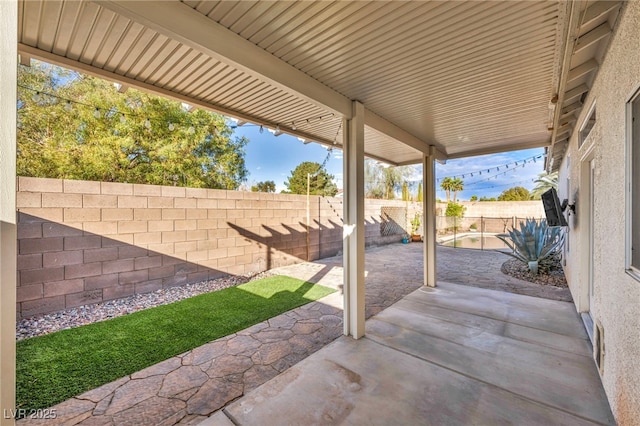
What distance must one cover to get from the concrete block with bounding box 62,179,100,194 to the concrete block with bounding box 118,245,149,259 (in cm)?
93

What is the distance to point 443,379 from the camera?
7.59ft

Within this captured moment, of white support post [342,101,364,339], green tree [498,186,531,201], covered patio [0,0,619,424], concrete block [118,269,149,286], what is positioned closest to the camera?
covered patio [0,0,619,424]

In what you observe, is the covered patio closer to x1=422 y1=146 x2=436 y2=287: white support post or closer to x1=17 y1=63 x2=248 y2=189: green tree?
x1=422 y1=146 x2=436 y2=287: white support post

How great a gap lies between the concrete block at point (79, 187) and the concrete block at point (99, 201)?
0.24ft

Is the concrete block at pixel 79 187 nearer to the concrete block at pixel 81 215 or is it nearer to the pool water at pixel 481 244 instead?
the concrete block at pixel 81 215

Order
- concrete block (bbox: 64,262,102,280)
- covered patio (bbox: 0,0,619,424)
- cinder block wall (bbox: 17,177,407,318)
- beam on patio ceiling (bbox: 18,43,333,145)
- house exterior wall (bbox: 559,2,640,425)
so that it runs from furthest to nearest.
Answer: concrete block (bbox: 64,262,102,280), cinder block wall (bbox: 17,177,407,318), beam on patio ceiling (bbox: 18,43,333,145), covered patio (bbox: 0,0,619,424), house exterior wall (bbox: 559,2,640,425)

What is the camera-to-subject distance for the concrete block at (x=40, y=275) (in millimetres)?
3305

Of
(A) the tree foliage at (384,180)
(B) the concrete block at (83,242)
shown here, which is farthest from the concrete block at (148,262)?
(A) the tree foliage at (384,180)

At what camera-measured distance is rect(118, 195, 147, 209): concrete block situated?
13.6 ft

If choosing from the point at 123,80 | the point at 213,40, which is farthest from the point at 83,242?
the point at 213,40

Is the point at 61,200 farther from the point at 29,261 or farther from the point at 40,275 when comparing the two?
the point at 40,275

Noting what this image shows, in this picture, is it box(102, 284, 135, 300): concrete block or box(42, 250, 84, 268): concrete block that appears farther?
box(102, 284, 135, 300): concrete block

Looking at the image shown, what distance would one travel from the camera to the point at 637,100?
59.6 inches

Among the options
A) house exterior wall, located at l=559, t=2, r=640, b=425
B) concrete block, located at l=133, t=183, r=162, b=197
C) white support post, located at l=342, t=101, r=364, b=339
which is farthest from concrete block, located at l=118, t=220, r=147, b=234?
house exterior wall, located at l=559, t=2, r=640, b=425
